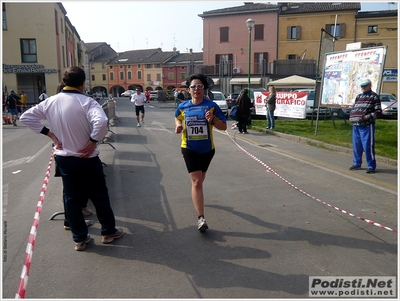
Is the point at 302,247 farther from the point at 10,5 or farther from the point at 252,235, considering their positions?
the point at 10,5

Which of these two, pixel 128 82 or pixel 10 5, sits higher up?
pixel 10 5

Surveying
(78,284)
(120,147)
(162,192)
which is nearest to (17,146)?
(120,147)

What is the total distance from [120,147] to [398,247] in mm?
8240

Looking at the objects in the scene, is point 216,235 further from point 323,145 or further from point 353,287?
point 323,145

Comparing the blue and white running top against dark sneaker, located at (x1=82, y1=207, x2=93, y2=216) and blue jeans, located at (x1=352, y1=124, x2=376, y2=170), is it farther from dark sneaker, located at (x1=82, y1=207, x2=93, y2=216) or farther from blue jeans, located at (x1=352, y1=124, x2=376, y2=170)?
blue jeans, located at (x1=352, y1=124, x2=376, y2=170)

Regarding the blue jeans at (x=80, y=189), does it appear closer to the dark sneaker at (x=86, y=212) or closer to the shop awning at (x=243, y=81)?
the dark sneaker at (x=86, y=212)

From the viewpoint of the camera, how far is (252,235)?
14.9 ft

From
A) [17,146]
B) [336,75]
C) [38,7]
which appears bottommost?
[17,146]

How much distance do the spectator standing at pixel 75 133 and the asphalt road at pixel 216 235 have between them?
1.63ft

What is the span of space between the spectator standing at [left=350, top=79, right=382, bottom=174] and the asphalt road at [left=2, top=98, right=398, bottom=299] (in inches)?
17.7

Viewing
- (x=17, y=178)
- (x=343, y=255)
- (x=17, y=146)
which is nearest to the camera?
(x=343, y=255)

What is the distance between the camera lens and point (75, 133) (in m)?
4.03

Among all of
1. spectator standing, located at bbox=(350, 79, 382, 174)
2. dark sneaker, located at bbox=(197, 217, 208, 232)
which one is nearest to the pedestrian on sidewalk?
dark sneaker, located at bbox=(197, 217, 208, 232)

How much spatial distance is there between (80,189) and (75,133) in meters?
0.65
